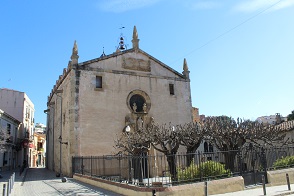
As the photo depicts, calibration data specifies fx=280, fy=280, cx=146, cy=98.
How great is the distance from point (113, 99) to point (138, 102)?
7.42 feet

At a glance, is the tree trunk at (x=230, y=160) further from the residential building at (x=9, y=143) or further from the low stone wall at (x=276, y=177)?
the residential building at (x=9, y=143)

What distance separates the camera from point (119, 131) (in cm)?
2141

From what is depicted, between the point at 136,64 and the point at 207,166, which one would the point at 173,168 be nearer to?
the point at 207,166

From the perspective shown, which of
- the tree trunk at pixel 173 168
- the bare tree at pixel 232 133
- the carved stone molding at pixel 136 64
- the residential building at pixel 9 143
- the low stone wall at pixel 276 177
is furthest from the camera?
the residential building at pixel 9 143

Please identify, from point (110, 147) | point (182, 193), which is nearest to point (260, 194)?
point (182, 193)

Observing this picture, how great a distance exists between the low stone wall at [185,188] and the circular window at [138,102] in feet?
30.9

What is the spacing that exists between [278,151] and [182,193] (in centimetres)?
842

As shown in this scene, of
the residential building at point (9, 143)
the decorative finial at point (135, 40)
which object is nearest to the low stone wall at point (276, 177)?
the decorative finial at point (135, 40)

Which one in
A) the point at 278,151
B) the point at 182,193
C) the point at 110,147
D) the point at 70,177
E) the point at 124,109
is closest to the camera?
the point at 182,193

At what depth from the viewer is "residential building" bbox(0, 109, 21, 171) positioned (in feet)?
86.3

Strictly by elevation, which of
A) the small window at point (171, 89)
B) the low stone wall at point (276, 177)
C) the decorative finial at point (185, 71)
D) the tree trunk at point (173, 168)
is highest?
the decorative finial at point (185, 71)

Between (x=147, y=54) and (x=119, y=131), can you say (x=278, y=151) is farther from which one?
(x=147, y=54)

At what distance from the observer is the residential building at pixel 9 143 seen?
26.3 m

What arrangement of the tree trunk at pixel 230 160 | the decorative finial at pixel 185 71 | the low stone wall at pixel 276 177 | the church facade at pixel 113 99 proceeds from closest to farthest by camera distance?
the low stone wall at pixel 276 177
the tree trunk at pixel 230 160
the church facade at pixel 113 99
the decorative finial at pixel 185 71
